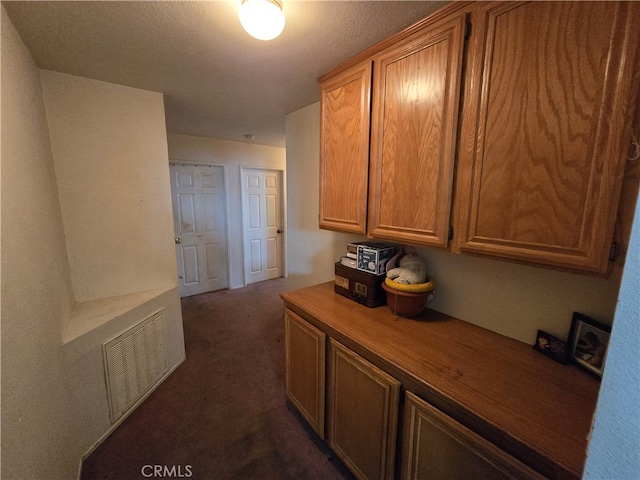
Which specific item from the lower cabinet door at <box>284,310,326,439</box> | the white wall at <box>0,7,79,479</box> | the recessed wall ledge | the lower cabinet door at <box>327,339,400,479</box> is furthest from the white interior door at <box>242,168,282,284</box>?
the lower cabinet door at <box>327,339,400,479</box>

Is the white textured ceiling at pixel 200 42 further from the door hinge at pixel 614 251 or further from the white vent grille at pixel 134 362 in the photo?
the white vent grille at pixel 134 362

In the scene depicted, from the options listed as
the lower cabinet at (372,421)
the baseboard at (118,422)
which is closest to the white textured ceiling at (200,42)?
the lower cabinet at (372,421)

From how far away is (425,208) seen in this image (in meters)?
1.15

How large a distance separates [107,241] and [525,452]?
8.14 ft

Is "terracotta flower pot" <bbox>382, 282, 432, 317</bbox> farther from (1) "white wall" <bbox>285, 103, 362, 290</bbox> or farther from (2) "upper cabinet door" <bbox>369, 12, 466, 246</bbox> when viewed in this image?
(1) "white wall" <bbox>285, 103, 362, 290</bbox>

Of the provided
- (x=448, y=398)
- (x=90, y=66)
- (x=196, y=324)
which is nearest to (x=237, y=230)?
(x=196, y=324)

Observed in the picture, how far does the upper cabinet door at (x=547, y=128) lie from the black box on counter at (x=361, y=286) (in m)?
0.57

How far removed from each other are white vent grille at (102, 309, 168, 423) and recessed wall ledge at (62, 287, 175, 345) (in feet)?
0.47

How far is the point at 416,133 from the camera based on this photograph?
3.76 ft

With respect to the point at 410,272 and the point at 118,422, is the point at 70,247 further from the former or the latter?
the point at 410,272

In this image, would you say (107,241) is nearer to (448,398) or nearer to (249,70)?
(249,70)

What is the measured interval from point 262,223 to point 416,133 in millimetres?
3432

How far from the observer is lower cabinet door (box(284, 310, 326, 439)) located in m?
1.42

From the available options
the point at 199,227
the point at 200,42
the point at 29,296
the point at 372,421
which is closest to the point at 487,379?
the point at 372,421
